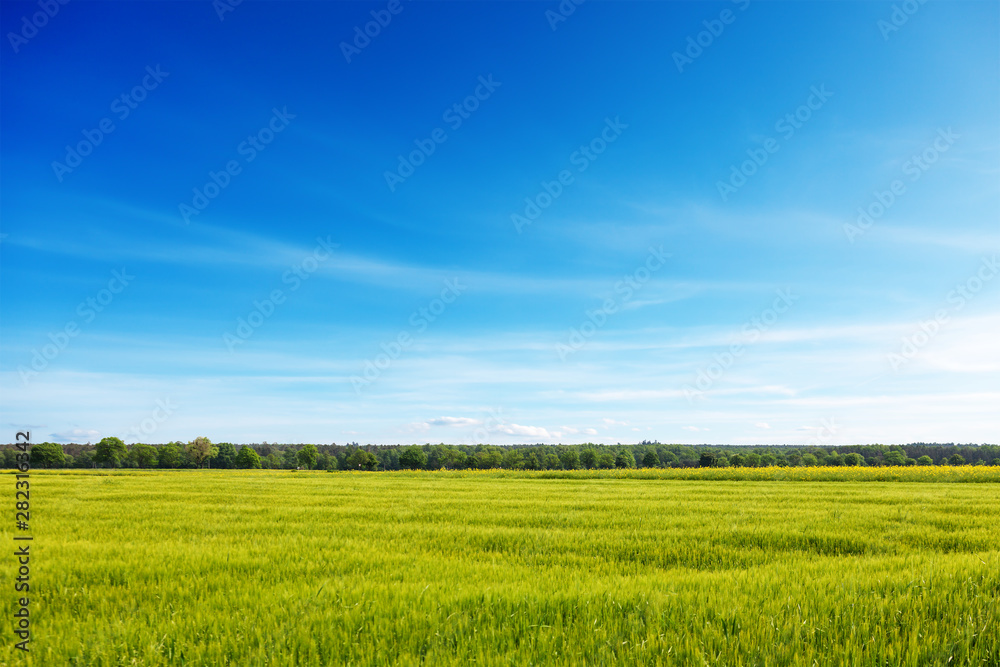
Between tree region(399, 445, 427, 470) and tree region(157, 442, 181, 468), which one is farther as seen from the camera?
tree region(157, 442, 181, 468)

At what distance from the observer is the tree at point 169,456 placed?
136m

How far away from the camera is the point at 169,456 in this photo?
447 ft

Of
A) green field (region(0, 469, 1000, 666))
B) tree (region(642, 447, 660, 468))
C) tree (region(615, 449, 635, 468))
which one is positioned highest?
green field (region(0, 469, 1000, 666))

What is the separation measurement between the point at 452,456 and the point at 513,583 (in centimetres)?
14335

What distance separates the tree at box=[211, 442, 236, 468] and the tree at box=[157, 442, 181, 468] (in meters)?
9.27

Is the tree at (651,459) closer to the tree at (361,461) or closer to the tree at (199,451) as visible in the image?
the tree at (361,461)

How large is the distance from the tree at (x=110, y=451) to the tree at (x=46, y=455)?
24.4 feet

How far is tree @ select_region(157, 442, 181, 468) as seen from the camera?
13612cm

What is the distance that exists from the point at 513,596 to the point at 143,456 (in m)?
164

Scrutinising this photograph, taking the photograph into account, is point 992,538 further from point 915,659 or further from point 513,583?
point 513,583

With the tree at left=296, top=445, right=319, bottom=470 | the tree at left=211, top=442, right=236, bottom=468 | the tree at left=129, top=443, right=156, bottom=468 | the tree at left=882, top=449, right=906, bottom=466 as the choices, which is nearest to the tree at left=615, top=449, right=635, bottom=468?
the tree at left=882, top=449, right=906, bottom=466

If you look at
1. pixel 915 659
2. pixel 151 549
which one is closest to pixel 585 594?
pixel 915 659

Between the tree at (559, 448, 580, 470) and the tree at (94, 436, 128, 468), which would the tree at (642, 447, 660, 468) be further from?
the tree at (94, 436, 128, 468)

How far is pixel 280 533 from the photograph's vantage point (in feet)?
37.9
